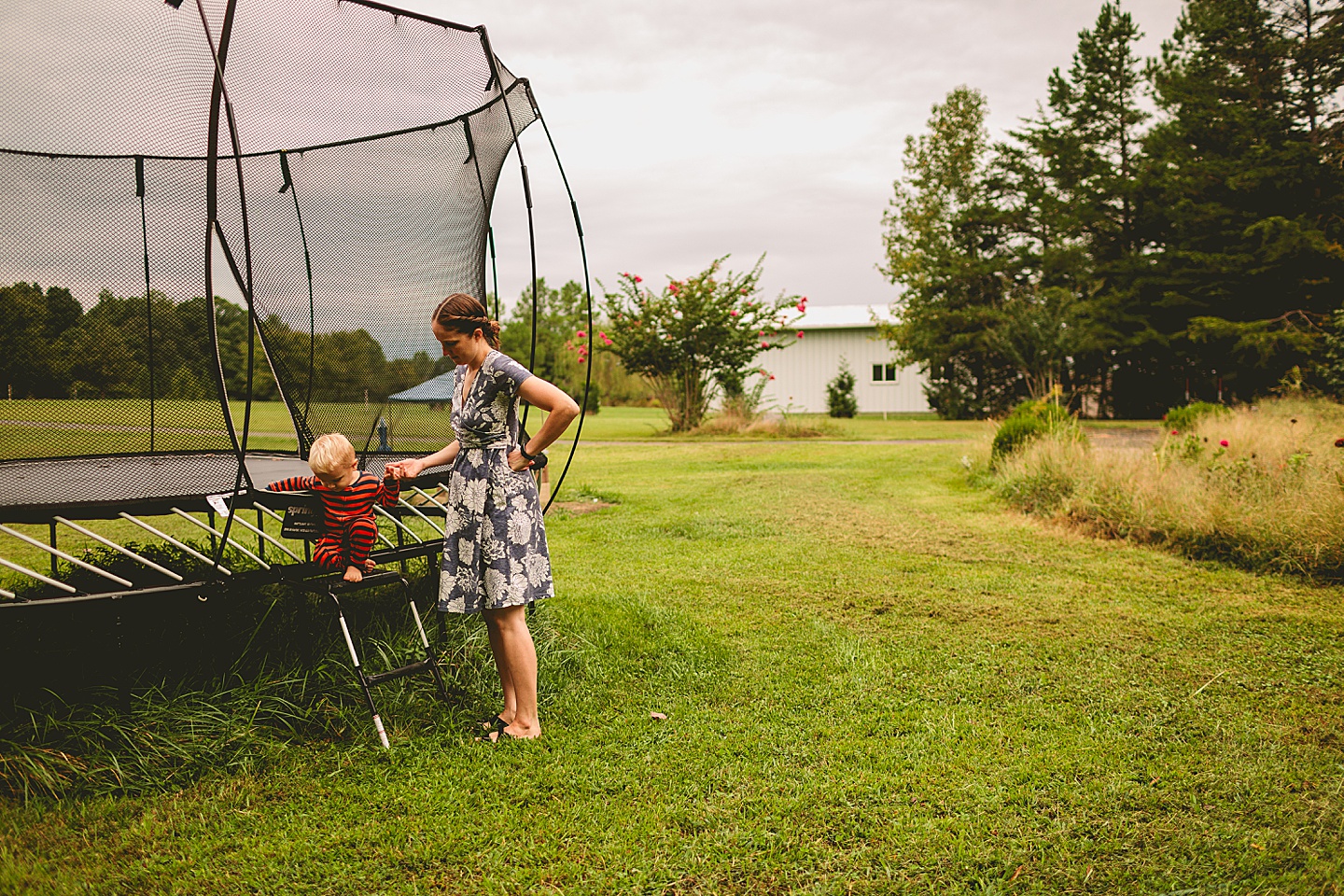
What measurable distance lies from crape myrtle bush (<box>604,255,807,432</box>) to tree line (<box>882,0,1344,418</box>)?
5974 millimetres

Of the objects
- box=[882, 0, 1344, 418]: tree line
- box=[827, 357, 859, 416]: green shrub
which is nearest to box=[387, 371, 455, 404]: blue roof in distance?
box=[882, 0, 1344, 418]: tree line

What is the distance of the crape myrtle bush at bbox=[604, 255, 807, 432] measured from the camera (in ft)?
55.4

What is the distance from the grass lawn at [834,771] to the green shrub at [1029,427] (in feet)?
13.8

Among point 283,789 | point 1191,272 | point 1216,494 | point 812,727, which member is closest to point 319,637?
point 283,789

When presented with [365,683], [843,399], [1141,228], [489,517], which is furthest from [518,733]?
[1141,228]

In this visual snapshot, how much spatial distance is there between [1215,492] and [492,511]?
5339 mm

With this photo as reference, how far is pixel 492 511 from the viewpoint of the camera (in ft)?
9.07

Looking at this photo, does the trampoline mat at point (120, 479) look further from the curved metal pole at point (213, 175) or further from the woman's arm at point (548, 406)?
the woman's arm at point (548, 406)

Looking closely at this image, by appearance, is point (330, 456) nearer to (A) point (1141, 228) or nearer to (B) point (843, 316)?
(A) point (1141, 228)

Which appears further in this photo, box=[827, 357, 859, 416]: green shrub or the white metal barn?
the white metal barn

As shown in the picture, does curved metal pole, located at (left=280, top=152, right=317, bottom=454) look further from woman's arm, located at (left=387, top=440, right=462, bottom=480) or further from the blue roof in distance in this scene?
woman's arm, located at (left=387, top=440, right=462, bottom=480)

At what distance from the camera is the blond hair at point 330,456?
2.63 meters

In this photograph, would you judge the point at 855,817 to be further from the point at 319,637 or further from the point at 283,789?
the point at 319,637

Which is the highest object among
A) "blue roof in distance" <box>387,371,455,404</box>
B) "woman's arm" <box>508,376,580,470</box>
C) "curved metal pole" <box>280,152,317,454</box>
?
"curved metal pole" <box>280,152,317,454</box>
